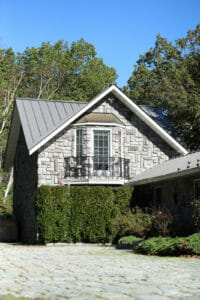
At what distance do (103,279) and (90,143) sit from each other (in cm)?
1388

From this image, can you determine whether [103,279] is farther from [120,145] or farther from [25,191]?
[25,191]

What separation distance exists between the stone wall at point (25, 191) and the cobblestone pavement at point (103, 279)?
1061 centimetres

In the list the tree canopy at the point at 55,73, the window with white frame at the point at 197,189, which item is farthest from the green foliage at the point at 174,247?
the tree canopy at the point at 55,73

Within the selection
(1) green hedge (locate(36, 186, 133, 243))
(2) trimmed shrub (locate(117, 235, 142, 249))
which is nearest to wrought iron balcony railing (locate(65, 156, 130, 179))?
(1) green hedge (locate(36, 186, 133, 243))

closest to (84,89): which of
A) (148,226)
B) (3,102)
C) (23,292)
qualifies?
(3,102)

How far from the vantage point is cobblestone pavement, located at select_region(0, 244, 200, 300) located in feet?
22.5

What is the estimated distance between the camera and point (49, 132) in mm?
21062

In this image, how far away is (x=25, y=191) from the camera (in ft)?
79.9

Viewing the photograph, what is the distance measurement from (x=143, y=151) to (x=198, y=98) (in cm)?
530

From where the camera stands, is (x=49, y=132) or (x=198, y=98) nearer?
(x=49, y=132)

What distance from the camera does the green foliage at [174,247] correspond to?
13.0 metres

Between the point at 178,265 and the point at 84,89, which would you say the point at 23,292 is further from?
the point at 84,89

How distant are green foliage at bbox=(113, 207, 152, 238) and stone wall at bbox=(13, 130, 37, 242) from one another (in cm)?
410

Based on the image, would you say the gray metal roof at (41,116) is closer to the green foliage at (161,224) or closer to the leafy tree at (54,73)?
the green foliage at (161,224)
